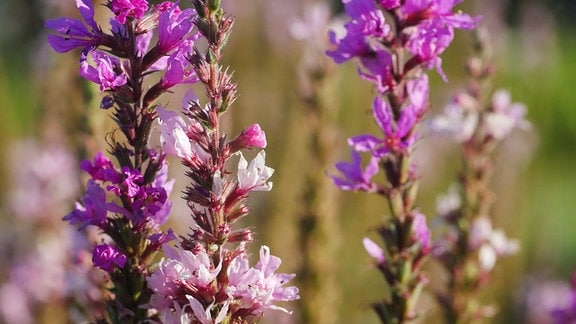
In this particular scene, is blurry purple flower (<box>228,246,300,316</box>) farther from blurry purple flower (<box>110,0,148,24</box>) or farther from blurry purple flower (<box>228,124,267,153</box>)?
blurry purple flower (<box>110,0,148,24</box>)

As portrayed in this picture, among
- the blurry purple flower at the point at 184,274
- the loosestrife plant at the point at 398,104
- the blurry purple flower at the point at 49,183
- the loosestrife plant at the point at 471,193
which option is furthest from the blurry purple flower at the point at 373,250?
the blurry purple flower at the point at 49,183

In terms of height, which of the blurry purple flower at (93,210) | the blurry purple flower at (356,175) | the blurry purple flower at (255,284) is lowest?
the blurry purple flower at (255,284)

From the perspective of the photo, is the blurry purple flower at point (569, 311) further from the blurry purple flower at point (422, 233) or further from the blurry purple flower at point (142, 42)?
the blurry purple flower at point (142, 42)

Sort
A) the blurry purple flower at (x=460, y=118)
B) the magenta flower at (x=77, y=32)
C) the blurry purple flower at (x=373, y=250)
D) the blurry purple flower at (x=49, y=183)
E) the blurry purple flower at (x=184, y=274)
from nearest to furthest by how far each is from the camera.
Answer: the blurry purple flower at (x=184, y=274) < the magenta flower at (x=77, y=32) < the blurry purple flower at (x=373, y=250) < the blurry purple flower at (x=460, y=118) < the blurry purple flower at (x=49, y=183)

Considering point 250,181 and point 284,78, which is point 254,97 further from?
point 250,181

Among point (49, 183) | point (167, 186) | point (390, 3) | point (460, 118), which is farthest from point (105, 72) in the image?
point (49, 183)

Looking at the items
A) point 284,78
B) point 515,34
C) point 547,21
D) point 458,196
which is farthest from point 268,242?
point 515,34

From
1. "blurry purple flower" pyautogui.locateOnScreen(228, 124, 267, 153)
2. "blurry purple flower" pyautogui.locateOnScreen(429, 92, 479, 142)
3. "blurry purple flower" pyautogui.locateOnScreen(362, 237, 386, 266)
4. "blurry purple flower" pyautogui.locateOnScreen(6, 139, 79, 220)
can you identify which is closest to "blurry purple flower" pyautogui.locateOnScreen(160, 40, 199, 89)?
"blurry purple flower" pyautogui.locateOnScreen(228, 124, 267, 153)
